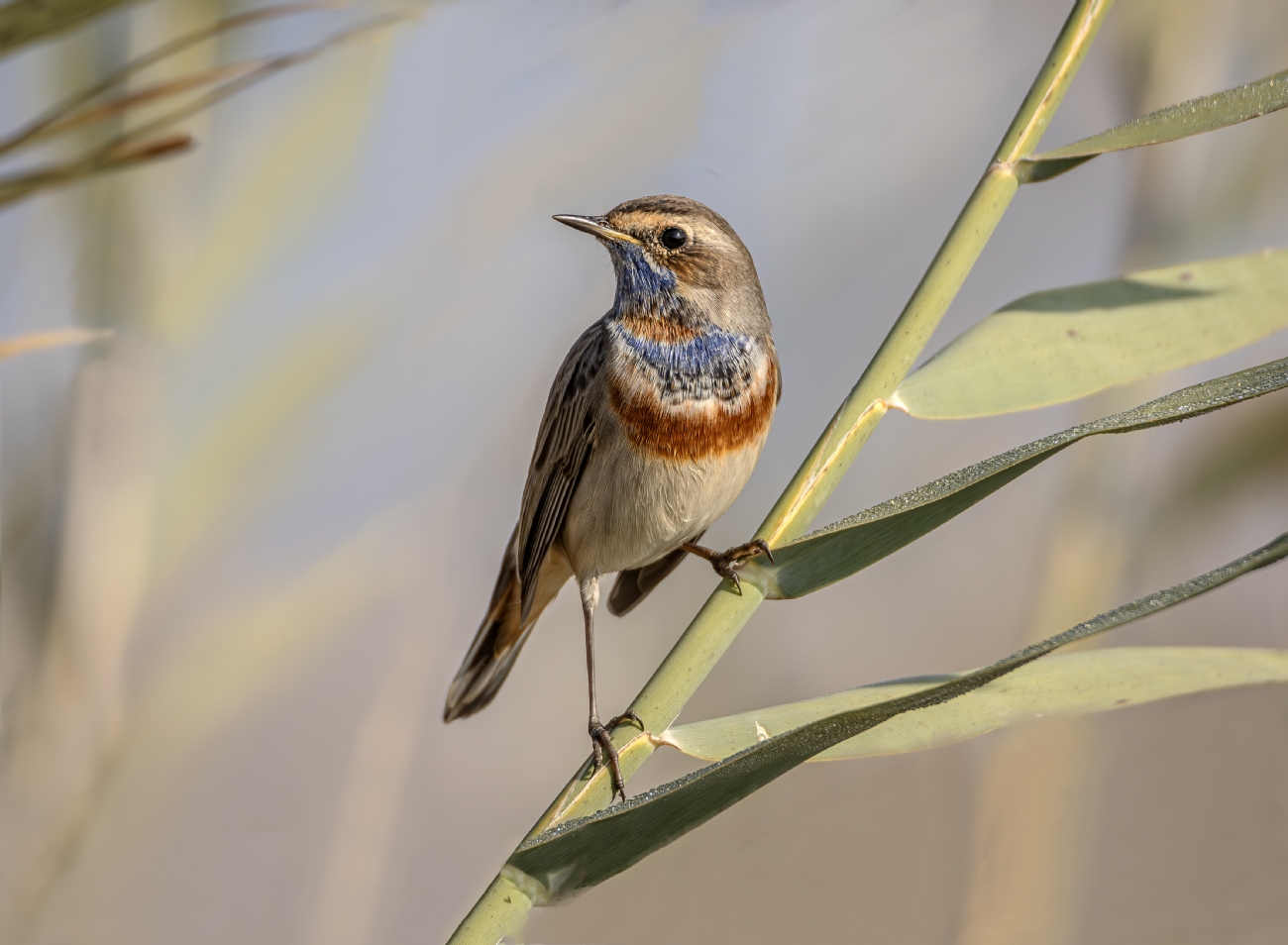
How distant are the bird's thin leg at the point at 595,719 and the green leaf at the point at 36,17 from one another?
1.00m

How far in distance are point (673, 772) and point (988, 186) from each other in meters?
1.68

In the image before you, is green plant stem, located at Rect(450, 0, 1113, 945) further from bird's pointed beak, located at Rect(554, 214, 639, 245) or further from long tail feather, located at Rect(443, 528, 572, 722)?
long tail feather, located at Rect(443, 528, 572, 722)

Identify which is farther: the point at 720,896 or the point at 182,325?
the point at 720,896

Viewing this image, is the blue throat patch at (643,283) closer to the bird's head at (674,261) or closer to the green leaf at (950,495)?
the bird's head at (674,261)

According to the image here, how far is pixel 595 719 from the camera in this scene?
2.05m

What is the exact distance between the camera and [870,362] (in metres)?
1.49

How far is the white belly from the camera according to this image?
7.09ft

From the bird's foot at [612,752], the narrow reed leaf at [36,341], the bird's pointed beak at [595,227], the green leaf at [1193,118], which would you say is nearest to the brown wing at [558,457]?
the bird's pointed beak at [595,227]

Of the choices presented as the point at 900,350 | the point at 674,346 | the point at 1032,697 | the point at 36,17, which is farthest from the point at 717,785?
the point at 674,346

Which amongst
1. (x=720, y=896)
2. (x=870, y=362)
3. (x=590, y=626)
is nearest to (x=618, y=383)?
(x=590, y=626)

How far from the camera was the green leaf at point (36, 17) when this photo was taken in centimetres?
51

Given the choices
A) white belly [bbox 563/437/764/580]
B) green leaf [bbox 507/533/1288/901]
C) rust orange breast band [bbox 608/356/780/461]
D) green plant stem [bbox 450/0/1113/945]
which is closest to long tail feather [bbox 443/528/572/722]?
white belly [bbox 563/437/764/580]

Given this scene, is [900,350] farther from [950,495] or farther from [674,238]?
[674,238]

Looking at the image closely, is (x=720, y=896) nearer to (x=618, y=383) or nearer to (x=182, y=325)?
(x=618, y=383)
